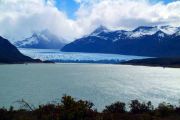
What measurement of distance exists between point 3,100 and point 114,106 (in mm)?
41971

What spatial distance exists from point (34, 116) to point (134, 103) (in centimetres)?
1154

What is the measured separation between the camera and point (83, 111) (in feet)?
102

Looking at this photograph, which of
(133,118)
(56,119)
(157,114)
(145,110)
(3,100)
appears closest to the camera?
(56,119)

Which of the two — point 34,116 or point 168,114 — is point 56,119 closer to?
point 34,116

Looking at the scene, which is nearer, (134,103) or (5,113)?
(5,113)

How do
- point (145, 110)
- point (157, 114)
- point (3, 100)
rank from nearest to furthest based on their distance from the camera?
point (157, 114) < point (145, 110) < point (3, 100)

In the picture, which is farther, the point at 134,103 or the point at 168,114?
the point at 134,103

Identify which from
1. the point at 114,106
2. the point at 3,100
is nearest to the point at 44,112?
the point at 114,106

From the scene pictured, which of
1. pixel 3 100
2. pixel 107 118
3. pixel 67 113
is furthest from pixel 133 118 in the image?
pixel 3 100

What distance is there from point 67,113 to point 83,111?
4.88 feet

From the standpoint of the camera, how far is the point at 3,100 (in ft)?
248

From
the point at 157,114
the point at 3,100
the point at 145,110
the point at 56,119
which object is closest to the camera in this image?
the point at 56,119

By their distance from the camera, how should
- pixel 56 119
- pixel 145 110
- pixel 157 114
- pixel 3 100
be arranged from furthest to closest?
pixel 3 100, pixel 145 110, pixel 157 114, pixel 56 119

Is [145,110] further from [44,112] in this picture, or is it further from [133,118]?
[44,112]
